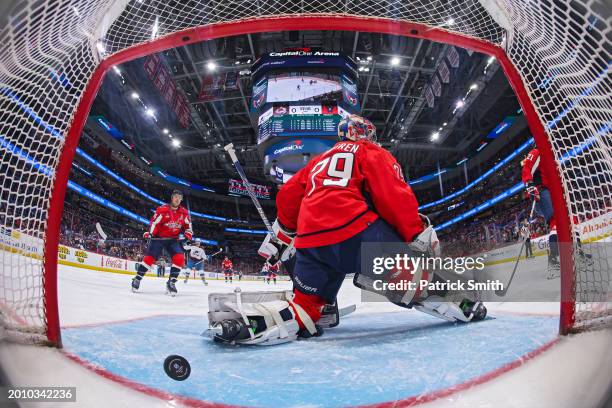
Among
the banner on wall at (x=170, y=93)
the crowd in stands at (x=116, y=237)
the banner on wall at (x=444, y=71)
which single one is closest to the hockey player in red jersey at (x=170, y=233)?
the crowd in stands at (x=116, y=237)

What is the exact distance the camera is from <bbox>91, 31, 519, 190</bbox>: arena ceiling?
5.78 m

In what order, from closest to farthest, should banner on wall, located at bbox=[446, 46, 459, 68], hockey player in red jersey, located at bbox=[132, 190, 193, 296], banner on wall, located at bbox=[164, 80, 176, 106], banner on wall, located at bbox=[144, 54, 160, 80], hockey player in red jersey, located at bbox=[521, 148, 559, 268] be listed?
1. hockey player in red jersey, located at bbox=[521, 148, 559, 268]
2. hockey player in red jersey, located at bbox=[132, 190, 193, 296]
3. banner on wall, located at bbox=[144, 54, 160, 80]
4. banner on wall, located at bbox=[164, 80, 176, 106]
5. banner on wall, located at bbox=[446, 46, 459, 68]

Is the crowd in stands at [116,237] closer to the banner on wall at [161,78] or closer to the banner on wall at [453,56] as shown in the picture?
the banner on wall at [161,78]

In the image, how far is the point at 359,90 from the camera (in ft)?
24.9

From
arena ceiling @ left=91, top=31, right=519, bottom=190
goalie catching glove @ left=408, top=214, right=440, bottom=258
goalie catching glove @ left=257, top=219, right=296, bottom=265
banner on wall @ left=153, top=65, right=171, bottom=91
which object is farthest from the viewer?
arena ceiling @ left=91, top=31, right=519, bottom=190

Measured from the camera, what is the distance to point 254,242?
11906mm

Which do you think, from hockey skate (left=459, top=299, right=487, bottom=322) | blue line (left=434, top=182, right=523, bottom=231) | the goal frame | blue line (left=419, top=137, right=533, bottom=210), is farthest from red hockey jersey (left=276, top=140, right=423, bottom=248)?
blue line (left=434, top=182, right=523, bottom=231)

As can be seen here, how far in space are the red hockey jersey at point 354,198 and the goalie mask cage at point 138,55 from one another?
16.0 inches

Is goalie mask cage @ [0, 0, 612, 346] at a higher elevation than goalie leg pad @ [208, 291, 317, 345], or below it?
higher

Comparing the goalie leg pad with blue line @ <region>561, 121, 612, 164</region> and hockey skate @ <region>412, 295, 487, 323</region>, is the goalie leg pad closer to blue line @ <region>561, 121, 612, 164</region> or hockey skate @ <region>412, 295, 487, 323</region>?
hockey skate @ <region>412, 295, 487, 323</region>

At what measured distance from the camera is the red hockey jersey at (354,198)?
901 millimetres

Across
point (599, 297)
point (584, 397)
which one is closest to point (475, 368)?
point (584, 397)

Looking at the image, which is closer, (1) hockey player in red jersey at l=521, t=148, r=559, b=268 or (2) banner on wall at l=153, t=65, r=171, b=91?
(1) hockey player in red jersey at l=521, t=148, r=559, b=268

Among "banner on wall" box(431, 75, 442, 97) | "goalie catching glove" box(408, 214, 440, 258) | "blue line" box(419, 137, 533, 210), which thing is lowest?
"goalie catching glove" box(408, 214, 440, 258)
